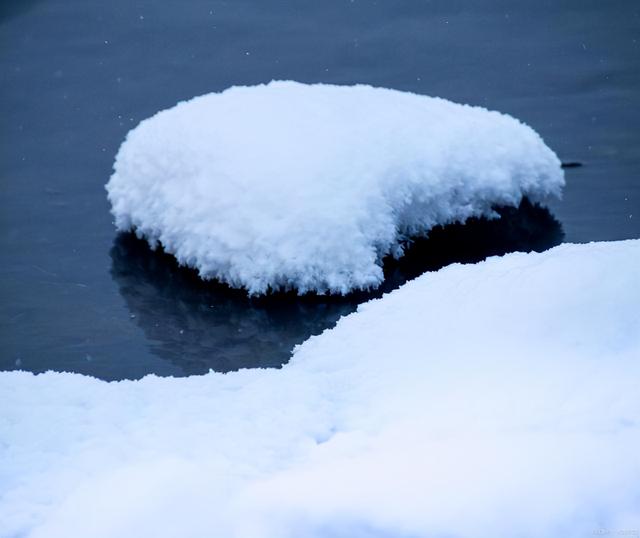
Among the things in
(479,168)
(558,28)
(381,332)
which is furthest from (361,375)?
(558,28)

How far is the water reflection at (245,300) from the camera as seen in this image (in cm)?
402

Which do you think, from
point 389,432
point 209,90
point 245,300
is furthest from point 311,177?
point 209,90

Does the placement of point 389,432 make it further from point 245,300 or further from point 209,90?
point 209,90

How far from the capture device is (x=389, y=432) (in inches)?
104

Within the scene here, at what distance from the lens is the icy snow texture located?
167 inches

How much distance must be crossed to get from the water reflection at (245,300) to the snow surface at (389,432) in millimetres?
709

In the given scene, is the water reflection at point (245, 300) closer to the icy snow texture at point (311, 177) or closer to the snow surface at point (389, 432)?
the icy snow texture at point (311, 177)

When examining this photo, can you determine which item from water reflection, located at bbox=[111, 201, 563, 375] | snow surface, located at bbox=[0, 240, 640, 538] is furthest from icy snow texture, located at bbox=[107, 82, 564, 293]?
snow surface, located at bbox=[0, 240, 640, 538]

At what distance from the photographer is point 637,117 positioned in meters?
5.82

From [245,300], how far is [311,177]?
0.50 metres

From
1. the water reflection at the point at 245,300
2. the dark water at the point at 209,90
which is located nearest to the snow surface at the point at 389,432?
the water reflection at the point at 245,300

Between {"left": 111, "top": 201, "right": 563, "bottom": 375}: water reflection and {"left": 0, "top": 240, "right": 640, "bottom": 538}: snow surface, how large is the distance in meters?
0.71

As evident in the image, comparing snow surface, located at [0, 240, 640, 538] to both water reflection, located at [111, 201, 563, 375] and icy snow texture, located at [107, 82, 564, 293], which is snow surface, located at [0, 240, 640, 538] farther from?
icy snow texture, located at [107, 82, 564, 293]

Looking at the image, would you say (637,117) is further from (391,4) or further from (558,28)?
(391,4)
